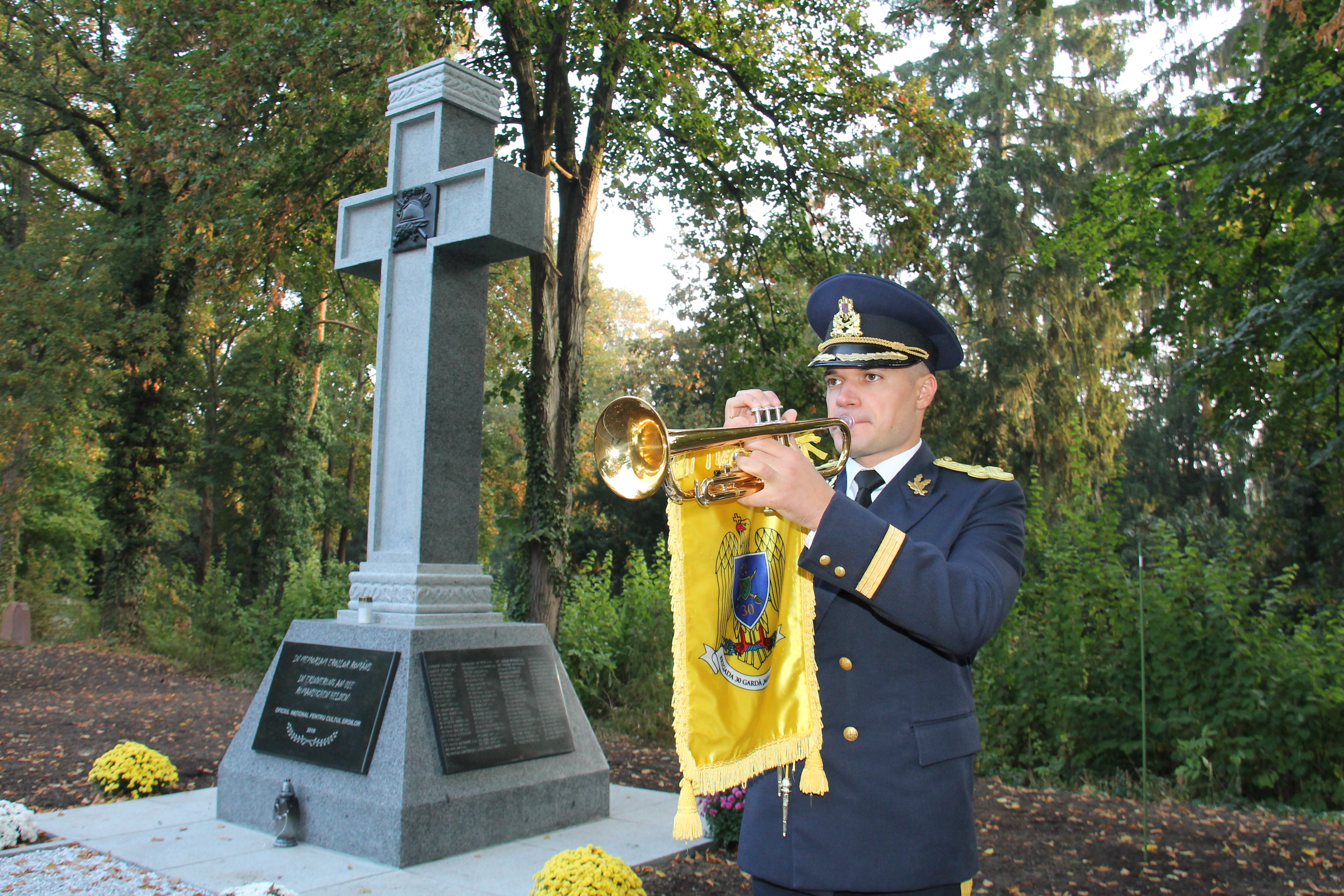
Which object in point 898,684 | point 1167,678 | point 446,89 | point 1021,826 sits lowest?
point 1021,826

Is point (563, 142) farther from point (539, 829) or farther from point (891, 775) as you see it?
point (891, 775)

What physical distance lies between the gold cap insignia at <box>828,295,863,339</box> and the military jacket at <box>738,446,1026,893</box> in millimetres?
360

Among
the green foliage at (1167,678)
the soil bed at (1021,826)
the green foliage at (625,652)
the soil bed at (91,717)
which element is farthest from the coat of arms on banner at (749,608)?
the green foliage at (625,652)

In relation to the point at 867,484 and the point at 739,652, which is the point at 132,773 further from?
the point at 867,484

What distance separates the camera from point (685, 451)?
6.98 ft

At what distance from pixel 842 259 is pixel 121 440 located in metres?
13.1

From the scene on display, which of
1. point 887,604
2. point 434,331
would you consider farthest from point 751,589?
point 434,331

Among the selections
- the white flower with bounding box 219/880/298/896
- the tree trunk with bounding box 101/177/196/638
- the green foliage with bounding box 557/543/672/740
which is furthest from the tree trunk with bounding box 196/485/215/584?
the white flower with bounding box 219/880/298/896

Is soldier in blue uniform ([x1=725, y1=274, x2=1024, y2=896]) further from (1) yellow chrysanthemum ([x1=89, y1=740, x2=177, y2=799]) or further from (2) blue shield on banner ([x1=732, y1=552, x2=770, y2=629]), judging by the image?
(1) yellow chrysanthemum ([x1=89, y1=740, x2=177, y2=799])

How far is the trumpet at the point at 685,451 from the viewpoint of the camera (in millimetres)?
2080

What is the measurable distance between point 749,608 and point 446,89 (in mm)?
4899

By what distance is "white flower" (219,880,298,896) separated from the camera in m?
3.49

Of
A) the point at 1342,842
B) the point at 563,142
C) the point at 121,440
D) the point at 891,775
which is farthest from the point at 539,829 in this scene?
the point at 121,440

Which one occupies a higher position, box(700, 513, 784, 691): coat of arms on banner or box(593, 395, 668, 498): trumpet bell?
box(593, 395, 668, 498): trumpet bell
